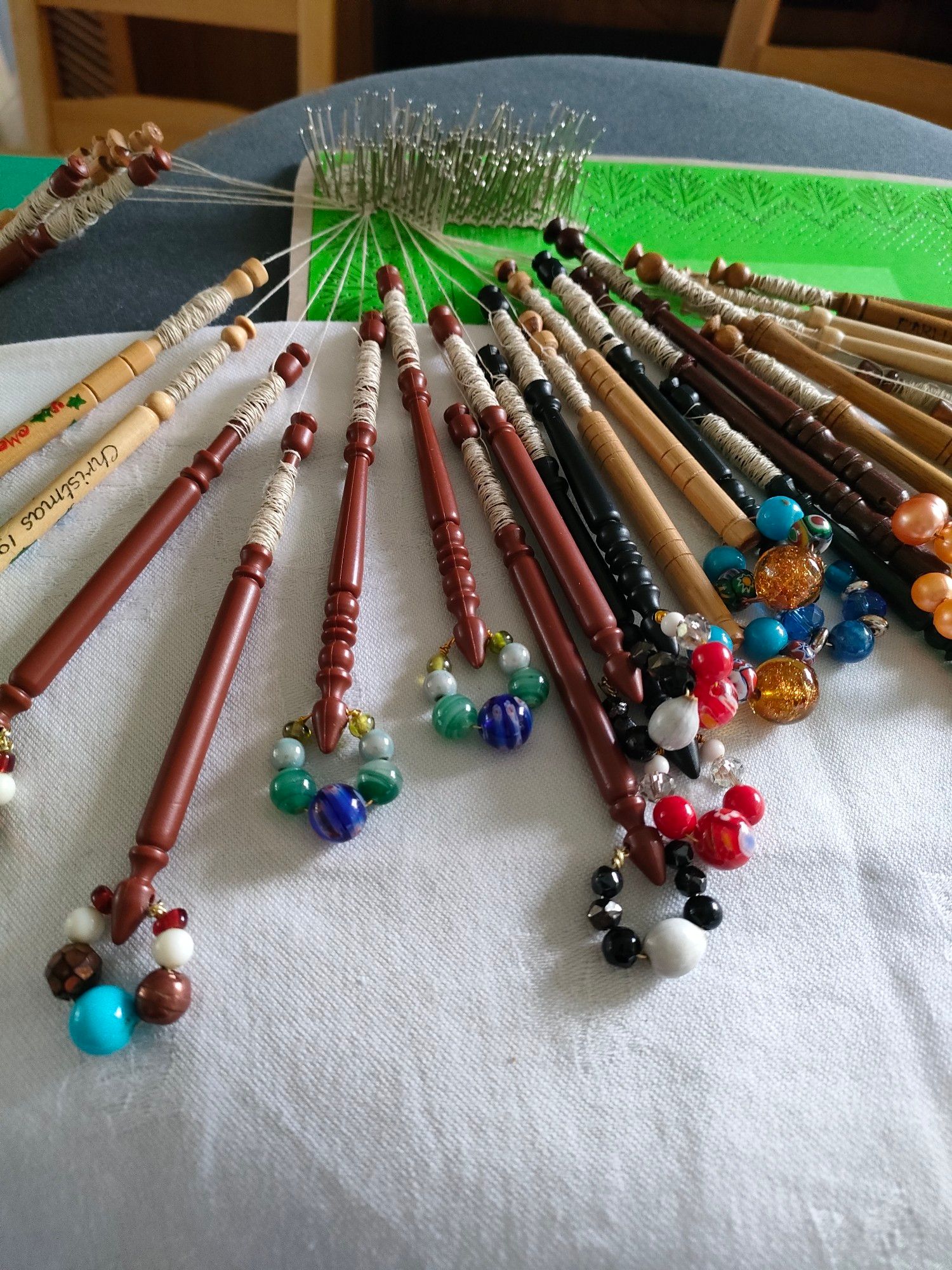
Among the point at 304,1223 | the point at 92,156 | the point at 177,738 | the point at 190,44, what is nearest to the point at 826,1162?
the point at 304,1223

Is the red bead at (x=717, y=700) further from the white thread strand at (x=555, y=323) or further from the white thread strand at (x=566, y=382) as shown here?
the white thread strand at (x=555, y=323)

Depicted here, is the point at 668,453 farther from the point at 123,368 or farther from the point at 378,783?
the point at 123,368

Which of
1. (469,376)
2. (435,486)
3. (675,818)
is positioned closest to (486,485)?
(435,486)

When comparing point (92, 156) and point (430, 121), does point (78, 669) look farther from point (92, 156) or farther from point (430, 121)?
point (430, 121)

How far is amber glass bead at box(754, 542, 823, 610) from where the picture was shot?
0.75 m

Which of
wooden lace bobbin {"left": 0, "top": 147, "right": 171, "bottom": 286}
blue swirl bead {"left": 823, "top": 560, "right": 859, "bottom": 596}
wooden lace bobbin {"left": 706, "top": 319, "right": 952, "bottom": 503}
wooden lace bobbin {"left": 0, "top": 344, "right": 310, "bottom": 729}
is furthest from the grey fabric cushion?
blue swirl bead {"left": 823, "top": 560, "right": 859, "bottom": 596}

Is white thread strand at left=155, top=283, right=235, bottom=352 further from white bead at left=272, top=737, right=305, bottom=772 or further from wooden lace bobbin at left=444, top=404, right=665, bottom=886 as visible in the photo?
white bead at left=272, top=737, right=305, bottom=772

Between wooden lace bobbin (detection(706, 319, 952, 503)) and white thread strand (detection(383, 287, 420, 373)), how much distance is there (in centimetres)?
35

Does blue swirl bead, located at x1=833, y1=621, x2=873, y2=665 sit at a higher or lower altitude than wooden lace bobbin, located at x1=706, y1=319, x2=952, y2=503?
lower

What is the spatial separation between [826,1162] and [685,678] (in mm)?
318

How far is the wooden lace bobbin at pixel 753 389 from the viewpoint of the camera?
0.86m

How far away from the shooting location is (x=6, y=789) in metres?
0.65

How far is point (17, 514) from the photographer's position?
789mm

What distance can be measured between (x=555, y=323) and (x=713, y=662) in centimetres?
53
